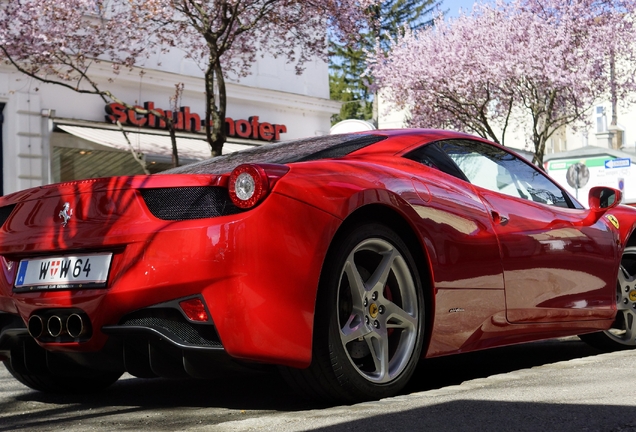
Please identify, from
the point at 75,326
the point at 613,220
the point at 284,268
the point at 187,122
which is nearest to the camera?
the point at 284,268

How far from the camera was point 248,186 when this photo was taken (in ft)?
11.3

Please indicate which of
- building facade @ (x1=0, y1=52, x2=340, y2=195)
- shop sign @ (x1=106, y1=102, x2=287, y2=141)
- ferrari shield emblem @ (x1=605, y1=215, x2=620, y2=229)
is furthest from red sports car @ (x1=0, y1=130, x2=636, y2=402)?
shop sign @ (x1=106, y1=102, x2=287, y2=141)

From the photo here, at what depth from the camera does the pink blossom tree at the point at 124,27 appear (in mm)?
15945

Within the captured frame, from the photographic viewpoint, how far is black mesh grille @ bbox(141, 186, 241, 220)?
346cm

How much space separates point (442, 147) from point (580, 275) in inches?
44.6

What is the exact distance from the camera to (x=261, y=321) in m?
3.39

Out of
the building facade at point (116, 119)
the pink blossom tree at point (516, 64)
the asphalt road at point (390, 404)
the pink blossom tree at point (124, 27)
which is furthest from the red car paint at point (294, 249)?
the pink blossom tree at point (516, 64)

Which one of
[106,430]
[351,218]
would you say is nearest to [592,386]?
[351,218]

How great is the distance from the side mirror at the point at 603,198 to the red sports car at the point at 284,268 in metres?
0.88

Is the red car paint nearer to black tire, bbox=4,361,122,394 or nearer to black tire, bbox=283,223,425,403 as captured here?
black tire, bbox=283,223,425,403

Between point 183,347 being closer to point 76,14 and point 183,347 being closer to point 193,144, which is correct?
point 76,14

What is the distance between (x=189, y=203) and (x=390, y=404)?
3.43 feet

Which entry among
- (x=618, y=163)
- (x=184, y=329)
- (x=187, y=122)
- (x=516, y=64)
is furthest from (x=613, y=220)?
(x=618, y=163)

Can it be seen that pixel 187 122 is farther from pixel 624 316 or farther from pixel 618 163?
pixel 624 316
